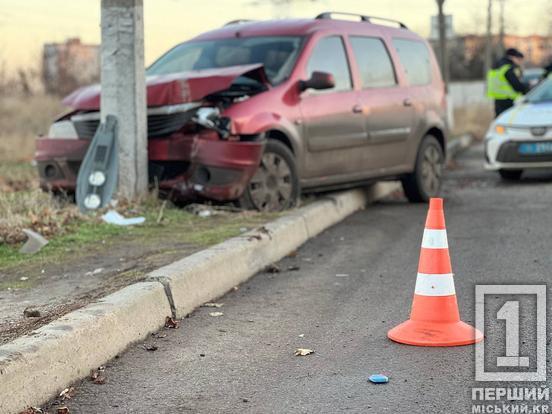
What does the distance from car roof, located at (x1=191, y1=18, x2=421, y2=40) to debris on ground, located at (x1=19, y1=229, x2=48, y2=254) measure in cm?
351

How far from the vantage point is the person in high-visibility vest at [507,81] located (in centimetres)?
1680

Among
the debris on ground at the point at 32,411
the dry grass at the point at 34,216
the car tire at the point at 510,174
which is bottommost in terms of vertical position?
the car tire at the point at 510,174

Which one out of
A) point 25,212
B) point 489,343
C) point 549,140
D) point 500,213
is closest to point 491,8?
point 549,140

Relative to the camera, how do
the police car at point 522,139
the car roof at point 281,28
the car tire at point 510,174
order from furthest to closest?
the car tire at point 510,174
the police car at point 522,139
the car roof at point 281,28

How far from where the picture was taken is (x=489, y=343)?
4820 millimetres

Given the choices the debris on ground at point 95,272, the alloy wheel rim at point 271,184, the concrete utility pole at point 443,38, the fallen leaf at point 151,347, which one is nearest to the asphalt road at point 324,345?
the fallen leaf at point 151,347

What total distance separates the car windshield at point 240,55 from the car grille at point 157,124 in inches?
36.1

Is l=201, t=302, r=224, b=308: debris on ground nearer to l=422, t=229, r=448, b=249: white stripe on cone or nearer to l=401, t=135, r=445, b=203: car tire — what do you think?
l=422, t=229, r=448, b=249: white stripe on cone

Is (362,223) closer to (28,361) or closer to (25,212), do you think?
(25,212)

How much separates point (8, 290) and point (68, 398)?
1.88 metres

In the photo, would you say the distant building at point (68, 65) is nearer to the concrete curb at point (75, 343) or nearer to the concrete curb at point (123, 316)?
the concrete curb at point (123, 316)

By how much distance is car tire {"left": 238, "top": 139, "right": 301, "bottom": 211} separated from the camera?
8.76m

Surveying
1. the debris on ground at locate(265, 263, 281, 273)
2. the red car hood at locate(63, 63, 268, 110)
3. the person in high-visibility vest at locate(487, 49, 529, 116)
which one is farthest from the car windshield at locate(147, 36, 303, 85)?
the person in high-visibility vest at locate(487, 49, 529, 116)

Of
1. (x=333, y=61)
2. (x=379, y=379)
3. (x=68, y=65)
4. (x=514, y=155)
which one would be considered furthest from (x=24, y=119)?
(x=379, y=379)
